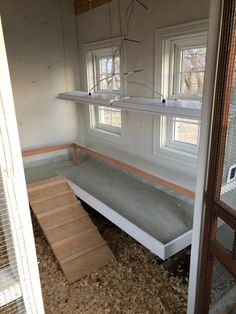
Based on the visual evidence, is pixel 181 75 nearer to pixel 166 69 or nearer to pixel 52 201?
pixel 166 69

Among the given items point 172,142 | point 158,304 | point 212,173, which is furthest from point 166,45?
point 158,304

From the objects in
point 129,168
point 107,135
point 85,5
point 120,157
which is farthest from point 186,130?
point 85,5

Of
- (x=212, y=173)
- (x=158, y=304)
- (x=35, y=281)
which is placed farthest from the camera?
(x=158, y=304)

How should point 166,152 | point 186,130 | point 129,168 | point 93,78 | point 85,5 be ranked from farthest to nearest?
point 93,78 < point 85,5 < point 129,168 < point 166,152 < point 186,130

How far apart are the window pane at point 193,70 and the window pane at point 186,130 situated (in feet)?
0.97

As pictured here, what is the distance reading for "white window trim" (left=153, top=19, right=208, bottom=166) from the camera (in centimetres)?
220

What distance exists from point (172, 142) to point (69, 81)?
197 centimetres

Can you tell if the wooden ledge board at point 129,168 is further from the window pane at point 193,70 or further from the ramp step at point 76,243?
the window pane at point 193,70

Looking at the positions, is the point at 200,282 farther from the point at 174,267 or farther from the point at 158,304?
the point at 174,267

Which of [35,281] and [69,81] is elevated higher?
[69,81]

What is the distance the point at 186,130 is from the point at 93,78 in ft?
5.85

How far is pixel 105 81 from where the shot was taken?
3.53 m

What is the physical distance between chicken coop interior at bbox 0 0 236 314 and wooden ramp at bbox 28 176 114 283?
11 mm

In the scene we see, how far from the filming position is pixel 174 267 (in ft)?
7.63
